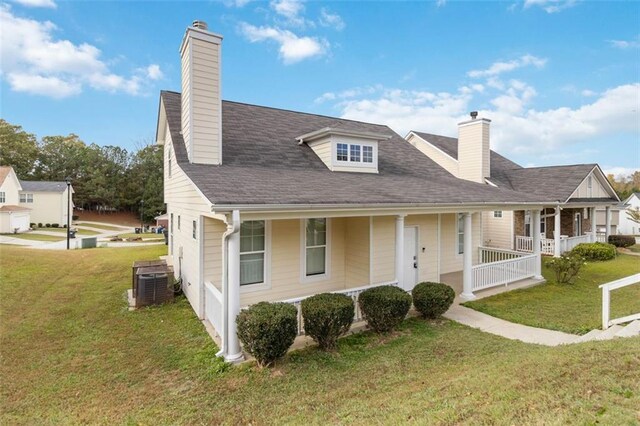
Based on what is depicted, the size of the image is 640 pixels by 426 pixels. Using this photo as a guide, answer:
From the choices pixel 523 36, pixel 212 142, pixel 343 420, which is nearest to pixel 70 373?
pixel 343 420

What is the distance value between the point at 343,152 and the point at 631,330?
26.9 feet

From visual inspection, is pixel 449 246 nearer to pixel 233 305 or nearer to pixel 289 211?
pixel 289 211

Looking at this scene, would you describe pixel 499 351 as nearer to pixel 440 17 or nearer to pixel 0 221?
pixel 440 17

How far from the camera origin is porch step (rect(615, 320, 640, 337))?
19.9 ft

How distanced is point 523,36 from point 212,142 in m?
14.8

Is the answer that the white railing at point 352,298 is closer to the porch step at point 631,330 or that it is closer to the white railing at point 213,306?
the white railing at point 213,306

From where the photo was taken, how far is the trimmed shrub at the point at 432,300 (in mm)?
7633

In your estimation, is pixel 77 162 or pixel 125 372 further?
pixel 77 162

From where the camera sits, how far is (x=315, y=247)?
353 inches

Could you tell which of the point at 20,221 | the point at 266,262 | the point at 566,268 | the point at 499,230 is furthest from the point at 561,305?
the point at 20,221

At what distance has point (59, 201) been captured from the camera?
39.6 metres

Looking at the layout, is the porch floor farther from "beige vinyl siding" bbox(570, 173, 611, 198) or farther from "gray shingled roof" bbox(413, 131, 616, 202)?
"beige vinyl siding" bbox(570, 173, 611, 198)

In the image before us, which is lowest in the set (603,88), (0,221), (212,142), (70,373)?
(70,373)

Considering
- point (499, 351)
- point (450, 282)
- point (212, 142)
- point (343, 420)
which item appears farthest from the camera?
point (450, 282)
